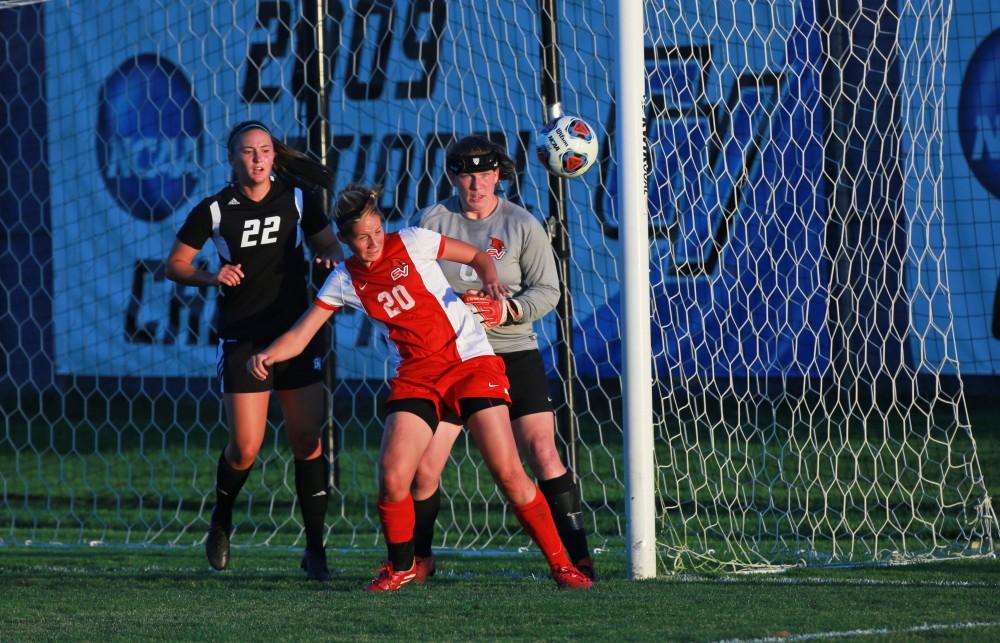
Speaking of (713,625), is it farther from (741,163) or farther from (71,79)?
(71,79)

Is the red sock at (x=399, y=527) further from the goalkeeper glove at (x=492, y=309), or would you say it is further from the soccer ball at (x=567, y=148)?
the soccer ball at (x=567, y=148)

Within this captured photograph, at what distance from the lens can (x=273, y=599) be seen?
4.86 metres

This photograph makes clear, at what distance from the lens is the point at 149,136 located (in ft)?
31.1

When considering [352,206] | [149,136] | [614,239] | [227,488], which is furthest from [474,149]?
[149,136]

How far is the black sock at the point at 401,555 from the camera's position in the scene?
5.00 metres

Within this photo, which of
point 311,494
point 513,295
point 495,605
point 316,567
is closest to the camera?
point 495,605

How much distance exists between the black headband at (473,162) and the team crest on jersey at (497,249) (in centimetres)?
28

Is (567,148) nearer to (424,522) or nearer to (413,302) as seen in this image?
(413,302)

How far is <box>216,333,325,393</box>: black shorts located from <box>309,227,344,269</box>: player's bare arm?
36cm

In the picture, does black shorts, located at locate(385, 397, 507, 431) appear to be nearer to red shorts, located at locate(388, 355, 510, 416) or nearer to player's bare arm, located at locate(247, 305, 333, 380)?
red shorts, located at locate(388, 355, 510, 416)

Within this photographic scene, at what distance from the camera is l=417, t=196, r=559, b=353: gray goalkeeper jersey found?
5.13 metres

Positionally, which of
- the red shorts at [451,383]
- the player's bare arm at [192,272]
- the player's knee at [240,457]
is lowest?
the player's knee at [240,457]

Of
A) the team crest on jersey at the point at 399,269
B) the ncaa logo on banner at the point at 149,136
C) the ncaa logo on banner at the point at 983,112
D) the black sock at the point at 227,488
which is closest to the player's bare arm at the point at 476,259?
the team crest on jersey at the point at 399,269

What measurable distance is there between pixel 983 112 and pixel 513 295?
15.1 ft
